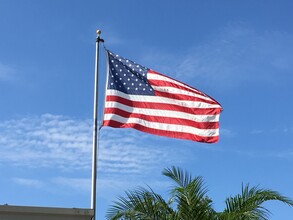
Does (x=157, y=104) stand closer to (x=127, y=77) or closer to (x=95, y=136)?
(x=127, y=77)

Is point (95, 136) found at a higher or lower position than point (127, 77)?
lower

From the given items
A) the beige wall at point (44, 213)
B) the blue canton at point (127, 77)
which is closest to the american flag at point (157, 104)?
the blue canton at point (127, 77)

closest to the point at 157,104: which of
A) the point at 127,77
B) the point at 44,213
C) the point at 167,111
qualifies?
the point at 167,111

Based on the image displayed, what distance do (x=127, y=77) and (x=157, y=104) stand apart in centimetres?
109

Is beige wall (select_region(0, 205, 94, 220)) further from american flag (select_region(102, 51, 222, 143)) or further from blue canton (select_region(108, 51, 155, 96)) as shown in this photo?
blue canton (select_region(108, 51, 155, 96))

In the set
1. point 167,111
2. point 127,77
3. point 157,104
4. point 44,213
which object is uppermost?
point 127,77

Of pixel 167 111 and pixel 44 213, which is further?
pixel 167 111

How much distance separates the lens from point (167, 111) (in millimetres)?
19797

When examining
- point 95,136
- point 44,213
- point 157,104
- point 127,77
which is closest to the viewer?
point 44,213

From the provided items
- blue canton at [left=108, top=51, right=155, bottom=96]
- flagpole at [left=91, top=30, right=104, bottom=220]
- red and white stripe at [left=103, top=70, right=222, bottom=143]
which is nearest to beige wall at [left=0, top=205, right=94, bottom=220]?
flagpole at [left=91, top=30, right=104, bottom=220]

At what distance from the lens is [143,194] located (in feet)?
59.4

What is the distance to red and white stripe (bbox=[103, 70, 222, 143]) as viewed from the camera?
19.1 meters

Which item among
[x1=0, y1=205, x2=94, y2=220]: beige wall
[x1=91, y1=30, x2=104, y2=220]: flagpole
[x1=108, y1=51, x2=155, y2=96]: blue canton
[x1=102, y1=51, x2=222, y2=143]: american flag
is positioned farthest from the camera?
[x1=108, y1=51, x2=155, y2=96]: blue canton

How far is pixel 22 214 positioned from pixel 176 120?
5445 millimetres
